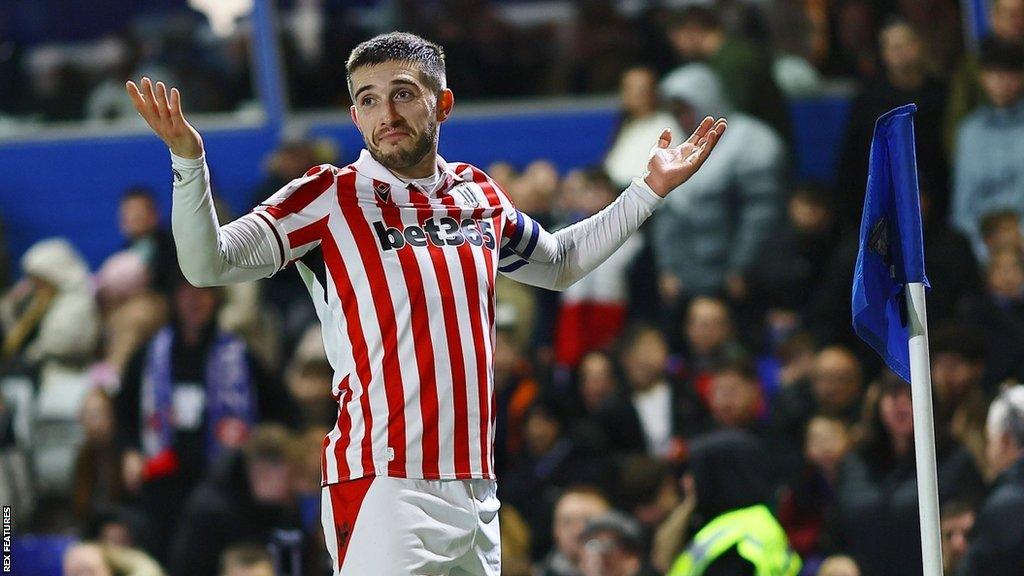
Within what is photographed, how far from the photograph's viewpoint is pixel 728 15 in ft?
34.9

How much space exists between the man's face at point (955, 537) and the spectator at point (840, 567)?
1.16ft

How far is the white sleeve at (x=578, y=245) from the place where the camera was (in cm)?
527

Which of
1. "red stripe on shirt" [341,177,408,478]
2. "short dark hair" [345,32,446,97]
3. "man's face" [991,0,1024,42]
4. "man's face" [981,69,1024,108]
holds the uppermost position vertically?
"man's face" [991,0,1024,42]

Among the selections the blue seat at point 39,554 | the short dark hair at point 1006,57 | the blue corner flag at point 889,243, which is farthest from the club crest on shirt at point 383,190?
the short dark hair at point 1006,57

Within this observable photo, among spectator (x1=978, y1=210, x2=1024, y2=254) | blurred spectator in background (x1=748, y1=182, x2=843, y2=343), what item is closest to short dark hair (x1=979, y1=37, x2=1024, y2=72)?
spectator (x1=978, y1=210, x2=1024, y2=254)

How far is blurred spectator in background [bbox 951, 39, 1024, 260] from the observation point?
29.6ft

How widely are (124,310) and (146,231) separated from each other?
0.61 m

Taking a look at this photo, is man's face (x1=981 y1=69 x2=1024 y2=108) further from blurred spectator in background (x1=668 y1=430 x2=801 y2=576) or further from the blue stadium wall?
the blue stadium wall

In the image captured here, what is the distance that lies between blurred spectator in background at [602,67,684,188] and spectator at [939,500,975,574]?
11.2 feet

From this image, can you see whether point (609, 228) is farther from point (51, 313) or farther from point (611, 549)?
point (51, 313)

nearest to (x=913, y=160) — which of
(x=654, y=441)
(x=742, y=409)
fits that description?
(x=742, y=409)

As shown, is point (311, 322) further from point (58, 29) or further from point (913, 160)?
point (913, 160)

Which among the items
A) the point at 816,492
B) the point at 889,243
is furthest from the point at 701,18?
the point at 889,243

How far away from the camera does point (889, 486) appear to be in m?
7.62
